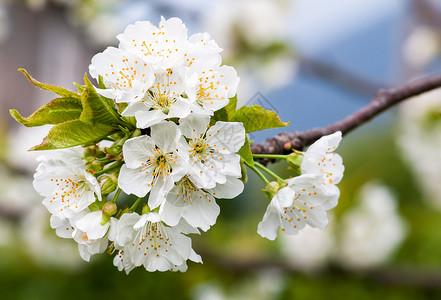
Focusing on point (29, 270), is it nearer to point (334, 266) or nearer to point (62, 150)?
point (334, 266)

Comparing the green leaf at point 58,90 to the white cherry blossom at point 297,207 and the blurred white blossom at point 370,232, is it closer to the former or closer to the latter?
the white cherry blossom at point 297,207

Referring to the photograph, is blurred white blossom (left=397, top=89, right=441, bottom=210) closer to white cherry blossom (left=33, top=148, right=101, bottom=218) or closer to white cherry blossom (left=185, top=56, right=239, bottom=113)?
white cherry blossom (left=185, top=56, right=239, bottom=113)

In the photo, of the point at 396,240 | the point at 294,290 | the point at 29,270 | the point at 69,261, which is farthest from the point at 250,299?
the point at 29,270

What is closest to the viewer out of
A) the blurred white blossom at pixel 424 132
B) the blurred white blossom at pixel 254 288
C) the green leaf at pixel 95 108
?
the green leaf at pixel 95 108

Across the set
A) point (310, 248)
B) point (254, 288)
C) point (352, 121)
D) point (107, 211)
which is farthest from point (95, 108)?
point (254, 288)

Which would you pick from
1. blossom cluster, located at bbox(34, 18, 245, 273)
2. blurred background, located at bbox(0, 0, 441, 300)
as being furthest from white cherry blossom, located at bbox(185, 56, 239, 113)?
blurred background, located at bbox(0, 0, 441, 300)

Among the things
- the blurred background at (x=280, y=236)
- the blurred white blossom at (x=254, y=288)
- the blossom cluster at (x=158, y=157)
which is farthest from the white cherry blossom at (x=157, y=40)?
the blurred white blossom at (x=254, y=288)
